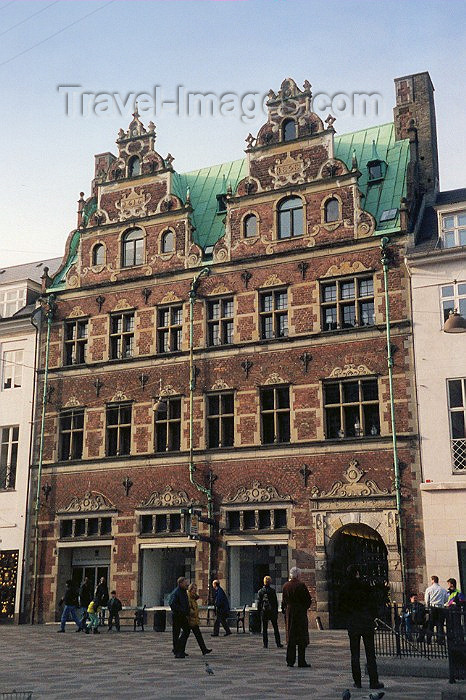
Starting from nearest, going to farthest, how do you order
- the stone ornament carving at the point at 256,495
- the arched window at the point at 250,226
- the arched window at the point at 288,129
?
the stone ornament carving at the point at 256,495 → the arched window at the point at 250,226 → the arched window at the point at 288,129

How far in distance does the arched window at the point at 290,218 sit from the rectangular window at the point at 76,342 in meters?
8.77

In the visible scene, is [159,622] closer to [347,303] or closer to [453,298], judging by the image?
[347,303]

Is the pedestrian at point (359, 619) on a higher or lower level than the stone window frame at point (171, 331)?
lower

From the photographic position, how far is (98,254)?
3288 centimetres

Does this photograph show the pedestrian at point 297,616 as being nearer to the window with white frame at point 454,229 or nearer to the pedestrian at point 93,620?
the pedestrian at point 93,620

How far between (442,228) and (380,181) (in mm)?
3887

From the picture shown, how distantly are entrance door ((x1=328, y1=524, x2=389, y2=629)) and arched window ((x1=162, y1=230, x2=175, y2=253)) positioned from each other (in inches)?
491

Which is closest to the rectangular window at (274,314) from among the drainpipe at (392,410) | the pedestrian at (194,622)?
the drainpipe at (392,410)

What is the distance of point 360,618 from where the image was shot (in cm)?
1177

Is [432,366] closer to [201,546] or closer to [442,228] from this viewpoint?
[442,228]

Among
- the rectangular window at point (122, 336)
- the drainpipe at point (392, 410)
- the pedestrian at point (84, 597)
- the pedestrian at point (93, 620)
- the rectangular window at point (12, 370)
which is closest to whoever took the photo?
the drainpipe at point (392, 410)

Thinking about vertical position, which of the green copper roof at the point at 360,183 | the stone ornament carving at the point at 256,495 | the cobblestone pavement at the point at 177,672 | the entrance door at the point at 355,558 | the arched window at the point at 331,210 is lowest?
the cobblestone pavement at the point at 177,672

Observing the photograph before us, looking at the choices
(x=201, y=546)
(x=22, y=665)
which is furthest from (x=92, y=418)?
(x=22, y=665)

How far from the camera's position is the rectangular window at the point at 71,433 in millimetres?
31156
